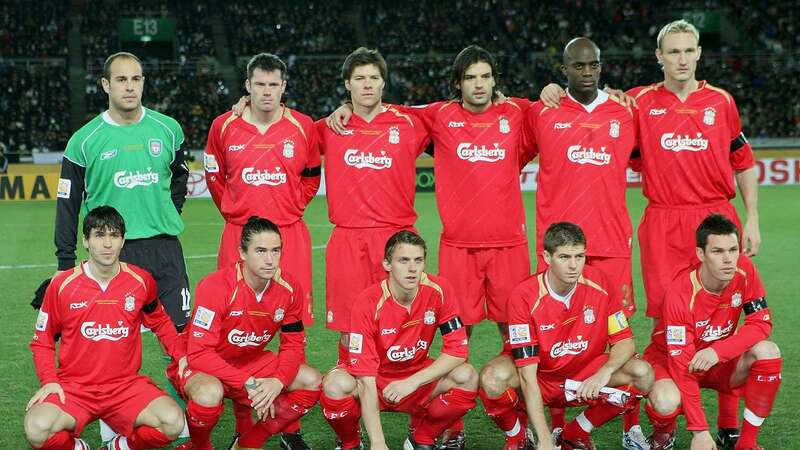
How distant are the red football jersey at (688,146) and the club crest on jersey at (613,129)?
0.21m

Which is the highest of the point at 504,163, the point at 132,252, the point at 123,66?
the point at 123,66

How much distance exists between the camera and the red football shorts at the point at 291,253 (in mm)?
5703

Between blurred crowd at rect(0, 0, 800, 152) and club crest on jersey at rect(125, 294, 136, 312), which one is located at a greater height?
blurred crowd at rect(0, 0, 800, 152)

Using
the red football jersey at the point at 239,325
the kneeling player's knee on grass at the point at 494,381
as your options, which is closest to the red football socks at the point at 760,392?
the kneeling player's knee on grass at the point at 494,381

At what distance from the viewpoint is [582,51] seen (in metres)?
5.38

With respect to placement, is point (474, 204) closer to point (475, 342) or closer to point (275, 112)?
point (275, 112)

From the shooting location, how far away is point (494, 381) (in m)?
4.91

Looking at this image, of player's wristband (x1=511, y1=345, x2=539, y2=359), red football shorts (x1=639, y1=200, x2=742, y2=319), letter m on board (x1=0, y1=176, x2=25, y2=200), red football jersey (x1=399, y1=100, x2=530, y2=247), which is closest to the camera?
player's wristband (x1=511, y1=345, x2=539, y2=359)

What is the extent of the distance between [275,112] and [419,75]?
23.2 metres

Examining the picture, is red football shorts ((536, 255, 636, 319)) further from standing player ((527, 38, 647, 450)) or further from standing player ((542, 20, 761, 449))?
standing player ((542, 20, 761, 449))

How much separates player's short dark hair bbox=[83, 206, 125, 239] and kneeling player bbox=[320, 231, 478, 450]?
1.23 meters

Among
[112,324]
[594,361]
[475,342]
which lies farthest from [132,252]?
[475,342]

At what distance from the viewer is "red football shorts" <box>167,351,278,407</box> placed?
4938 mm

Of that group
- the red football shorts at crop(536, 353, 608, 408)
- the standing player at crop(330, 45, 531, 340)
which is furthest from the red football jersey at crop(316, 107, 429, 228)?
the red football shorts at crop(536, 353, 608, 408)
